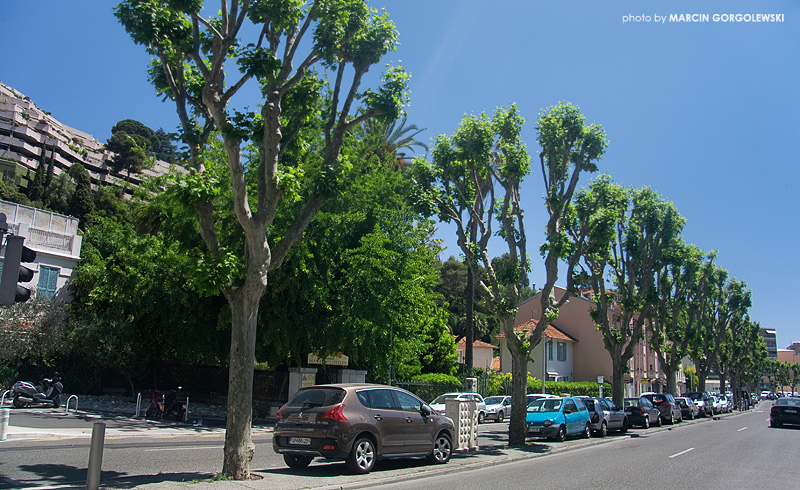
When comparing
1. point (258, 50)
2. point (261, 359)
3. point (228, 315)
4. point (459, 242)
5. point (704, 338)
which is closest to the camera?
point (258, 50)

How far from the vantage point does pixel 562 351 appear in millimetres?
56625

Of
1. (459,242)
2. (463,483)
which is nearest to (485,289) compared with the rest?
(459,242)

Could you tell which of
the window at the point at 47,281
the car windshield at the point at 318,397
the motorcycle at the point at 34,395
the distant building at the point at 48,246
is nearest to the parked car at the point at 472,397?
the motorcycle at the point at 34,395

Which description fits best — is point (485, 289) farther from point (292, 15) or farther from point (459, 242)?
point (292, 15)

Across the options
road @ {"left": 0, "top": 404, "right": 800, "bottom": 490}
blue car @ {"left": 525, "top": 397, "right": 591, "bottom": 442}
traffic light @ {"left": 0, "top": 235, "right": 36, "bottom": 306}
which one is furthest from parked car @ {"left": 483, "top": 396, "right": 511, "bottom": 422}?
traffic light @ {"left": 0, "top": 235, "right": 36, "bottom": 306}

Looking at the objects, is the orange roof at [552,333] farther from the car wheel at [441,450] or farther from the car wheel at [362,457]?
the car wheel at [362,457]

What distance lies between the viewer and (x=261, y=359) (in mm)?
24609

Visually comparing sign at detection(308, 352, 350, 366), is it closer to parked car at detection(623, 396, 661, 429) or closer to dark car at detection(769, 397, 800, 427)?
parked car at detection(623, 396, 661, 429)

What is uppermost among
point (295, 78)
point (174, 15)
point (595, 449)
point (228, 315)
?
point (174, 15)

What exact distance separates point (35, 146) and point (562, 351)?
86821mm

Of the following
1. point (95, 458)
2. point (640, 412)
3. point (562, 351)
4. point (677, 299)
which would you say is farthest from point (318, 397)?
point (562, 351)

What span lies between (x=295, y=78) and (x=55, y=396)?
1879 cm

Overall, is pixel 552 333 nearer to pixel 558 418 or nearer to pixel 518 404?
pixel 558 418

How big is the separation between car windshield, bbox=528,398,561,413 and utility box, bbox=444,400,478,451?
17.5 feet
